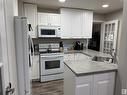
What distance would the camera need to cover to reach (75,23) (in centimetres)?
366

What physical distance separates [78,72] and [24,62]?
0.75 meters

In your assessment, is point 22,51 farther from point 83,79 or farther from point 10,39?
point 83,79

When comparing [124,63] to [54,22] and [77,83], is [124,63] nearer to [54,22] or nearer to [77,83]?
[77,83]

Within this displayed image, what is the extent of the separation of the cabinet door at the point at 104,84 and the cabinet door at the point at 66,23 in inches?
89.3

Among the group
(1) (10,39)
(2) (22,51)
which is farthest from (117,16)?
(1) (10,39)

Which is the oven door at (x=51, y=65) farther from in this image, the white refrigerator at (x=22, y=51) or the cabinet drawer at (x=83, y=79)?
the cabinet drawer at (x=83, y=79)

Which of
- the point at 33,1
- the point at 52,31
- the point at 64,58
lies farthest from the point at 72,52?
the point at 33,1

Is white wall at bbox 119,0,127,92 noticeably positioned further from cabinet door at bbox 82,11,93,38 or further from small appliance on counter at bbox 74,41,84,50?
small appliance on counter at bbox 74,41,84,50

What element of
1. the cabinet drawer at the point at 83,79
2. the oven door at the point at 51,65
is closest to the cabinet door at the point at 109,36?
the oven door at the point at 51,65

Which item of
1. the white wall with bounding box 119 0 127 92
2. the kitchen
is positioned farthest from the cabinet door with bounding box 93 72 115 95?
the kitchen

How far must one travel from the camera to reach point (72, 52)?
11.5 feet

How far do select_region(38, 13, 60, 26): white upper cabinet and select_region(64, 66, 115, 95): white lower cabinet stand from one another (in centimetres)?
224

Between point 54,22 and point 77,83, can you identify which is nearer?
point 77,83

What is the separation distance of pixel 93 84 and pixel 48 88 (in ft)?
5.65
